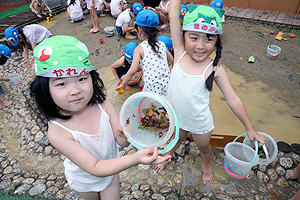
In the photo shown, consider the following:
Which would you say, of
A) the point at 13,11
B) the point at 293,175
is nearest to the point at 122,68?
the point at 293,175

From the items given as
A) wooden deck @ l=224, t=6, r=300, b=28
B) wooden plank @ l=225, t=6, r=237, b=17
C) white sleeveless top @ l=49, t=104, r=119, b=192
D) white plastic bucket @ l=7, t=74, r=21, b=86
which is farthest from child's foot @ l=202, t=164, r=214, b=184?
wooden plank @ l=225, t=6, r=237, b=17

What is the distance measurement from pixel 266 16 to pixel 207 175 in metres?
6.65

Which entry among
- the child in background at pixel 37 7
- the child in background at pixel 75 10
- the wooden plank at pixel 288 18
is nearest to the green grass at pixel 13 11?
the child in background at pixel 37 7

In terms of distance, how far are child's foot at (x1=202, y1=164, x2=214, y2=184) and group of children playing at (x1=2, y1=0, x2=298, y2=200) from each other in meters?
0.01

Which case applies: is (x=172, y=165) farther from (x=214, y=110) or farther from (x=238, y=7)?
(x=238, y=7)

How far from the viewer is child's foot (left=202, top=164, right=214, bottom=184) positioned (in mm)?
2412

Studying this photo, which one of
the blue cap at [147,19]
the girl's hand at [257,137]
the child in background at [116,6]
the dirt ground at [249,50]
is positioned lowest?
the dirt ground at [249,50]

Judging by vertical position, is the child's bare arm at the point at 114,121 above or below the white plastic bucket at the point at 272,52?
above

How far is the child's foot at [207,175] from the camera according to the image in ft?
7.91

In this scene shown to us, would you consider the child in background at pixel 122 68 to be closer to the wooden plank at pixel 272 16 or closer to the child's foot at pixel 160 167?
the child's foot at pixel 160 167

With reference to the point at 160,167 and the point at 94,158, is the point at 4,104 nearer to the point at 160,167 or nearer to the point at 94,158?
the point at 160,167

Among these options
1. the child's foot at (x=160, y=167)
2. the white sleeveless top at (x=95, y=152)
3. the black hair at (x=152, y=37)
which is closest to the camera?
the white sleeveless top at (x=95, y=152)

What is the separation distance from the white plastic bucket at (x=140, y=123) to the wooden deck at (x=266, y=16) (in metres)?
6.54

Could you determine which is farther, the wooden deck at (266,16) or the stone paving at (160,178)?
the wooden deck at (266,16)
